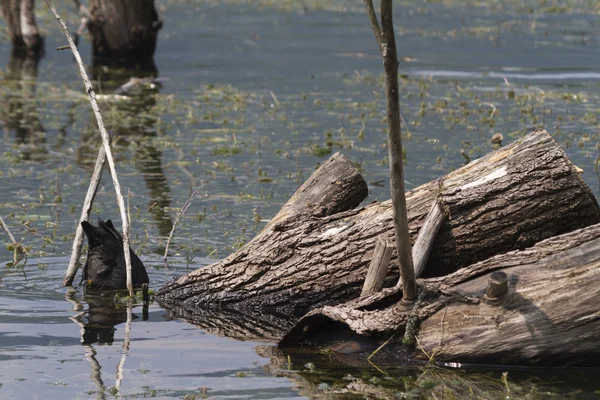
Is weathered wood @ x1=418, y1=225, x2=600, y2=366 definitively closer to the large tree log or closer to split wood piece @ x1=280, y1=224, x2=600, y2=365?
split wood piece @ x1=280, y1=224, x2=600, y2=365

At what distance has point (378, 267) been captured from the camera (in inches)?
269

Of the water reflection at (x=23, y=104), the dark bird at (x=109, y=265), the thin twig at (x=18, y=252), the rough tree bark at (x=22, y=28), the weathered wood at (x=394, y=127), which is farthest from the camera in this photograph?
the rough tree bark at (x=22, y=28)

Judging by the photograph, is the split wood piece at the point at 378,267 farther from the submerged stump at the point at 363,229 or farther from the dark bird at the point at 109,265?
the dark bird at the point at 109,265

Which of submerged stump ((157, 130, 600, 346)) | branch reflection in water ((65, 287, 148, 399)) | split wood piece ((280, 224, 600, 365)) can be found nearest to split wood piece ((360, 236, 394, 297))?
submerged stump ((157, 130, 600, 346))

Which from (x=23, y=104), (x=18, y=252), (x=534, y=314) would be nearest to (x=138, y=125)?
(x=23, y=104)

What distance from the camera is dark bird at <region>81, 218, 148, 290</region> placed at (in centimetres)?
812

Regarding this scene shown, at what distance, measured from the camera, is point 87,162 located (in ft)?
41.9

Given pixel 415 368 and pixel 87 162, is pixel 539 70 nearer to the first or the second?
pixel 87 162

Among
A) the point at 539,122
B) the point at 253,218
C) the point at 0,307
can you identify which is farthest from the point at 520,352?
the point at 539,122

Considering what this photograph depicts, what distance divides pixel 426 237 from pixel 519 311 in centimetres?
95

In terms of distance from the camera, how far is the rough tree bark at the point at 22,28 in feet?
66.1

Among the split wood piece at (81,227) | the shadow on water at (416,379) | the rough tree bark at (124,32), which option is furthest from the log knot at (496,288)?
the rough tree bark at (124,32)

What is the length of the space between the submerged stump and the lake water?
524 millimetres

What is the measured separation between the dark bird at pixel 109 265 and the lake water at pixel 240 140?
9.8 inches
